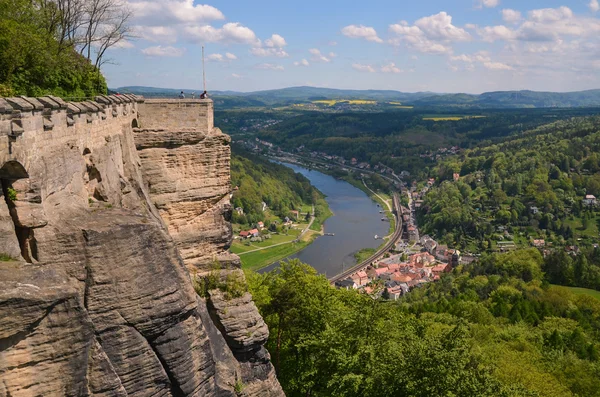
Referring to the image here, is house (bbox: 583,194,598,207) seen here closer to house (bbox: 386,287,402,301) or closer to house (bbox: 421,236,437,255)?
house (bbox: 421,236,437,255)

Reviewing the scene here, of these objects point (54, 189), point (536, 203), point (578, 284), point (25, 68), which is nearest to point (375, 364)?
point (54, 189)

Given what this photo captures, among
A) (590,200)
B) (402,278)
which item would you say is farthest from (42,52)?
(590,200)

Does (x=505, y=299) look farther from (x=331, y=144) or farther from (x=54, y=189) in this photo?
(x=331, y=144)

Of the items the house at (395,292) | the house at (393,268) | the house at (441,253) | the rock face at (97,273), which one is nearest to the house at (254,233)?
the house at (393,268)

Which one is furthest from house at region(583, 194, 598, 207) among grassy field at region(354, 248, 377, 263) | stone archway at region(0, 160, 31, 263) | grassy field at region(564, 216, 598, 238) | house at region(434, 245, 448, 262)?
stone archway at region(0, 160, 31, 263)

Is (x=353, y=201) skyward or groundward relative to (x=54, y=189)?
groundward

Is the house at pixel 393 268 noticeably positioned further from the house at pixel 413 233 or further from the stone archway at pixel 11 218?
the stone archway at pixel 11 218
